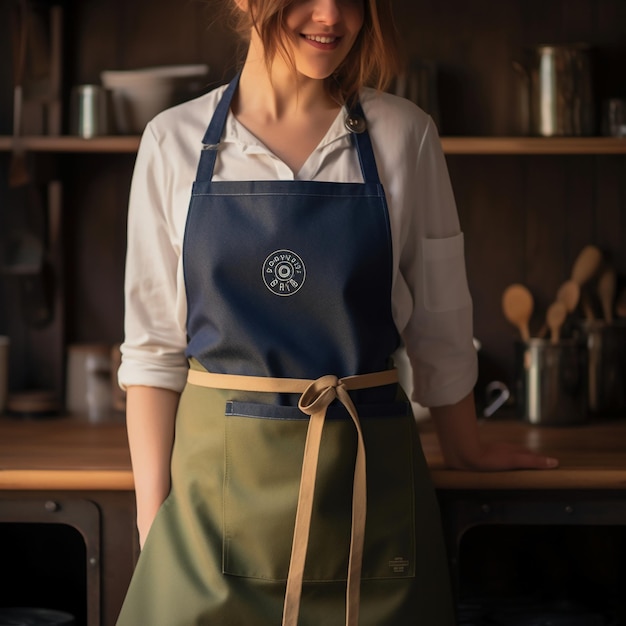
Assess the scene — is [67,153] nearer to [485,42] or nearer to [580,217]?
[485,42]

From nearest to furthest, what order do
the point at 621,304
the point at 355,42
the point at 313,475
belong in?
the point at 313,475, the point at 355,42, the point at 621,304

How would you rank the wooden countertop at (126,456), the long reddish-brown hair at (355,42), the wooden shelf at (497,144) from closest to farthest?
the long reddish-brown hair at (355,42) → the wooden countertop at (126,456) → the wooden shelf at (497,144)

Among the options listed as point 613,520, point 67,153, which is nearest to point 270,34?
point 613,520

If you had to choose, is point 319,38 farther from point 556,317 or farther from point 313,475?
point 556,317

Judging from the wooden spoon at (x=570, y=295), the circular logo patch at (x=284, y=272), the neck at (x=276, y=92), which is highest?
the neck at (x=276, y=92)

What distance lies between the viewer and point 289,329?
1.43m

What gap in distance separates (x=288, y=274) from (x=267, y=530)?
1.17ft

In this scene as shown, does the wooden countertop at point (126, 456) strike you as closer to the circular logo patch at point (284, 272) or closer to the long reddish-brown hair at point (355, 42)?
the circular logo patch at point (284, 272)

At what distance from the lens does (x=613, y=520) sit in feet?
5.58

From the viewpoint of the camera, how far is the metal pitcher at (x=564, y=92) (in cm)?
218

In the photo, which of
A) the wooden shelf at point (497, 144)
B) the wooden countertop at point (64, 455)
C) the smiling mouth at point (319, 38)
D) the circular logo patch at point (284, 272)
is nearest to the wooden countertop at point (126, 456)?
the wooden countertop at point (64, 455)

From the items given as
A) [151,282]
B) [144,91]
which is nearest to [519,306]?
[144,91]

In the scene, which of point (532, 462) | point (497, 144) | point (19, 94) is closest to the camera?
point (532, 462)

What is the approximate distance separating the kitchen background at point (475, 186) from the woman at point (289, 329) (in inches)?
33.1
